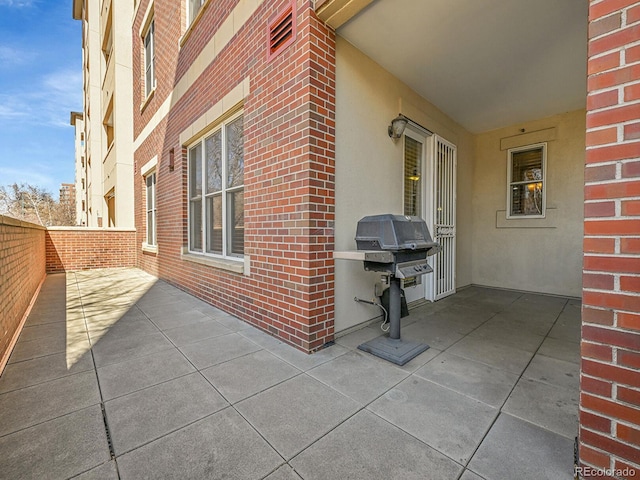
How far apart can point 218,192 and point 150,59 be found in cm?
548

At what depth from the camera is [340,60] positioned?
296 centimetres

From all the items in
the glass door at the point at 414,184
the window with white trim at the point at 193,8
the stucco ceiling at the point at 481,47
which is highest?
the window with white trim at the point at 193,8

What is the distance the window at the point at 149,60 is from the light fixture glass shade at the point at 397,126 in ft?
20.0

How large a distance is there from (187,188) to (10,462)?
4.63 m

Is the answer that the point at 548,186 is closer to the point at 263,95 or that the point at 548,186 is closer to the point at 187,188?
the point at 263,95

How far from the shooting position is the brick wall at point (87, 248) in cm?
754

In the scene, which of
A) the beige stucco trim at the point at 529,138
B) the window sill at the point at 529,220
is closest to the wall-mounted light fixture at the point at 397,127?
the beige stucco trim at the point at 529,138

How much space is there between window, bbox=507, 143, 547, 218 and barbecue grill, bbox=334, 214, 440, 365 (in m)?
3.73

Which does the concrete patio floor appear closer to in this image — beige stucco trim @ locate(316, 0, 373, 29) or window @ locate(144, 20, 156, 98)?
beige stucco trim @ locate(316, 0, 373, 29)

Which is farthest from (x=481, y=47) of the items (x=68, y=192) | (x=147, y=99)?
(x=68, y=192)

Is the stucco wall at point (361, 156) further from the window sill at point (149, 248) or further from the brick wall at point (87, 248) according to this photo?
the brick wall at point (87, 248)

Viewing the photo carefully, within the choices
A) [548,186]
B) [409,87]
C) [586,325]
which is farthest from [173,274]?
[548,186]

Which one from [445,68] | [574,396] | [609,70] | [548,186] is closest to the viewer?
[609,70]

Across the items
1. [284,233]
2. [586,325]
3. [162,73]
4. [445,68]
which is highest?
[162,73]
